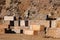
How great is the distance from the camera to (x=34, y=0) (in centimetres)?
3397

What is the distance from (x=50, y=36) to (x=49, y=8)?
19477 millimetres

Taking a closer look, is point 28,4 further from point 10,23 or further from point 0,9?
point 10,23

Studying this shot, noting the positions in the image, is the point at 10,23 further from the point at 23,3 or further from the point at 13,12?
the point at 23,3

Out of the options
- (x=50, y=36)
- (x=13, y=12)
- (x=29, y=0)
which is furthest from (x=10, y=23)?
(x=29, y=0)

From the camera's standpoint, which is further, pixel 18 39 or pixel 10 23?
pixel 10 23

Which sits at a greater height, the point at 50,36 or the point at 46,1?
the point at 46,1

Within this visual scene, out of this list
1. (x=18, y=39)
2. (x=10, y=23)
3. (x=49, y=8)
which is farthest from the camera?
(x=49, y=8)

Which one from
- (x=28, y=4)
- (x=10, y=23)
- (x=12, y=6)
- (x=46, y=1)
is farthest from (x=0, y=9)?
(x=10, y=23)

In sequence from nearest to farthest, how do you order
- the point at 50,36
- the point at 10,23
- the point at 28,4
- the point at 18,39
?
the point at 18,39
the point at 50,36
the point at 10,23
the point at 28,4

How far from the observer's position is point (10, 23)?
66.1ft

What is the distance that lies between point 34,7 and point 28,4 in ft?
6.91

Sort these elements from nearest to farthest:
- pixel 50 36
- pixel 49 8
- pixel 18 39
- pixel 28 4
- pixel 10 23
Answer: pixel 18 39 → pixel 50 36 → pixel 10 23 → pixel 49 8 → pixel 28 4

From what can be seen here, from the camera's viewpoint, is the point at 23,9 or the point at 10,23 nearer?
the point at 10,23

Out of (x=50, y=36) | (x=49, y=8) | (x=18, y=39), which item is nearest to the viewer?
(x=18, y=39)
